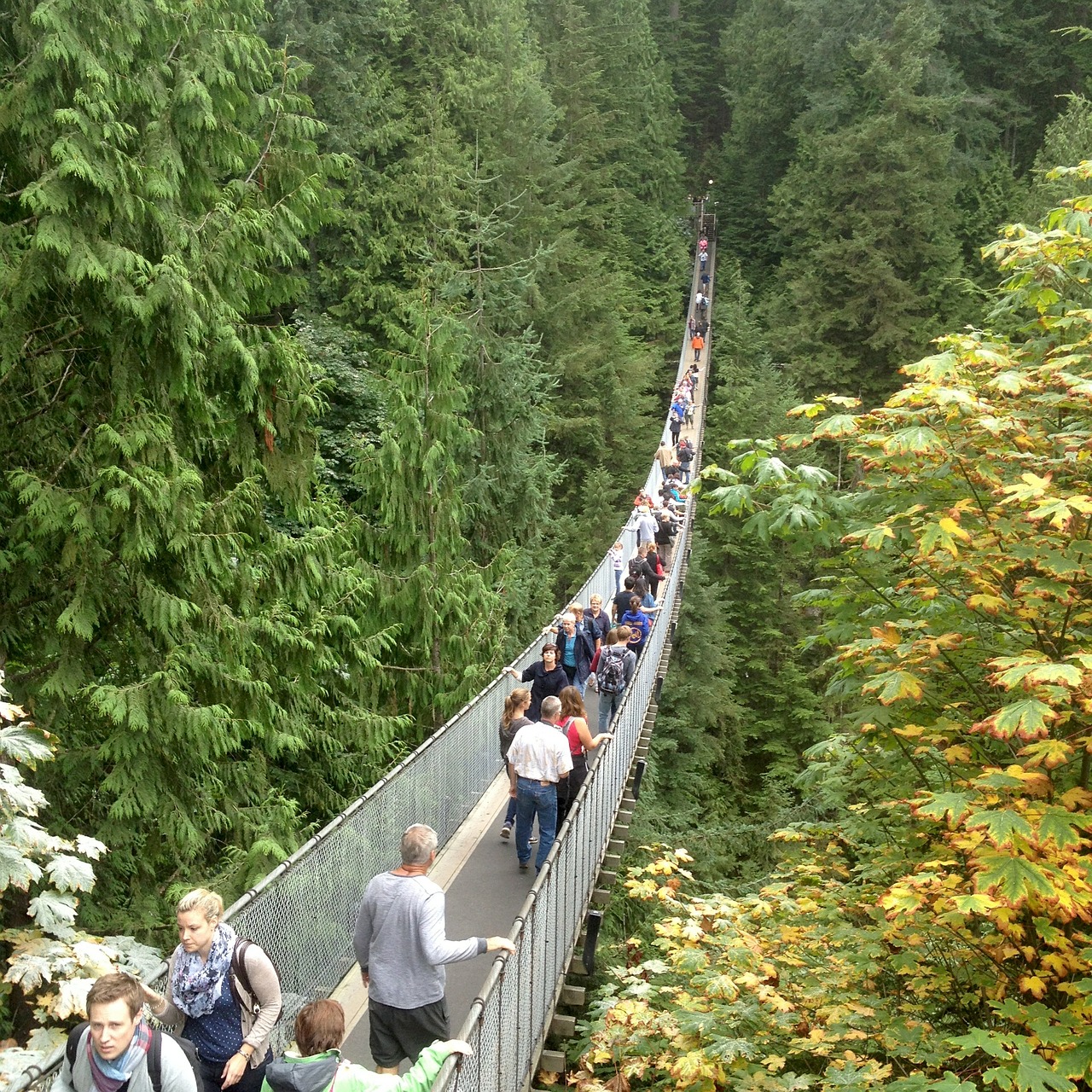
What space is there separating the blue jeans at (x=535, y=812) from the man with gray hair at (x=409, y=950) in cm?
212

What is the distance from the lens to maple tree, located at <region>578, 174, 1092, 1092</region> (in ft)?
12.1

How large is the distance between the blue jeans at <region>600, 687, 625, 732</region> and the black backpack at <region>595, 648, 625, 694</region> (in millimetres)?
66

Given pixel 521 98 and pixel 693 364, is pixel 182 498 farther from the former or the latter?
pixel 693 364

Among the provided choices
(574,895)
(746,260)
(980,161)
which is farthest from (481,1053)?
(746,260)

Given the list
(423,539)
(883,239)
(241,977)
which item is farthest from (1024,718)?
(883,239)

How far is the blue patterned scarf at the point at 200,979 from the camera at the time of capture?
329 cm

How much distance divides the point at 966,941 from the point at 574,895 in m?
2.69

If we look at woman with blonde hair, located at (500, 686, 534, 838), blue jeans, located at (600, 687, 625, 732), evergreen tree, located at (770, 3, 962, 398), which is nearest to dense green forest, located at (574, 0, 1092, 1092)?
woman with blonde hair, located at (500, 686, 534, 838)

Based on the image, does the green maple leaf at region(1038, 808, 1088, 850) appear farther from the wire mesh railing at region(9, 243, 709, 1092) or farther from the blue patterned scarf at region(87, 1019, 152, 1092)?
the blue patterned scarf at region(87, 1019, 152, 1092)

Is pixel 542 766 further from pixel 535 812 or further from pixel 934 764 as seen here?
pixel 934 764

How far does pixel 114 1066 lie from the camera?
9.03ft

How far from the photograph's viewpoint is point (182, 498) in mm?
6281

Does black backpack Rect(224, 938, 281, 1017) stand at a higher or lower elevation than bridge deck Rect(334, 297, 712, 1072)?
higher

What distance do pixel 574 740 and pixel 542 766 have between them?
527 mm
